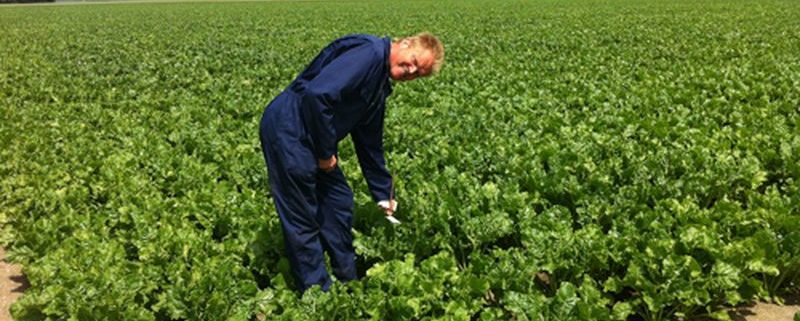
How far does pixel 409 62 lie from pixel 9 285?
413 centimetres

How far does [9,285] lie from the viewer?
5.43m

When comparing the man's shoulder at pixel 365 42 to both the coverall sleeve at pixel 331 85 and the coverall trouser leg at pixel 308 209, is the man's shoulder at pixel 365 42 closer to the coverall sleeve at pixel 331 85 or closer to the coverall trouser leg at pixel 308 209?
the coverall sleeve at pixel 331 85

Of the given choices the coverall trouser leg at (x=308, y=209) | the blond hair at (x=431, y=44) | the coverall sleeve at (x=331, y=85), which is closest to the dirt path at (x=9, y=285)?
the coverall trouser leg at (x=308, y=209)

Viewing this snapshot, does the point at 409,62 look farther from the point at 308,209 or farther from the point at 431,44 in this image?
the point at 308,209

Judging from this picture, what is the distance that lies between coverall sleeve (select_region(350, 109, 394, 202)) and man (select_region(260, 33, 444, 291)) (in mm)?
17

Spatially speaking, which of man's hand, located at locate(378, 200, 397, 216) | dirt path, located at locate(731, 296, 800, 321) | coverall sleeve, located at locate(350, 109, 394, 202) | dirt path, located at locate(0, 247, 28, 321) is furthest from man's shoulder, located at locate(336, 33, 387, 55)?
dirt path, located at locate(0, 247, 28, 321)

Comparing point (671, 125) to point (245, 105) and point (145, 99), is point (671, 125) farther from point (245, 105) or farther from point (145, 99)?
point (145, 99)

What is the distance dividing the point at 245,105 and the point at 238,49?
32.7 ft

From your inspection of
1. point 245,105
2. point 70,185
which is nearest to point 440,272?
point 70,185

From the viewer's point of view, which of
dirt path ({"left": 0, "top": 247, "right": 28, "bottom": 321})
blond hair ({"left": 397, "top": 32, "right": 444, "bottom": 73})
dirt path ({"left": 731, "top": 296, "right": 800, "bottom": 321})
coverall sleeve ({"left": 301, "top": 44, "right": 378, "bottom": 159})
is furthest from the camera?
dirt path ({"left": 0, "top": 247, "right": 28, "bottom": 321})

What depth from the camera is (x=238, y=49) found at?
1952 centimetres

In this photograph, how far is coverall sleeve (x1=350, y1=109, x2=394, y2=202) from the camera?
4.32m

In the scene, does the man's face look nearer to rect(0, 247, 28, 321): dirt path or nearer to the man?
the man

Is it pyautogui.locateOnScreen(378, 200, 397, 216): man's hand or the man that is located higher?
the man
